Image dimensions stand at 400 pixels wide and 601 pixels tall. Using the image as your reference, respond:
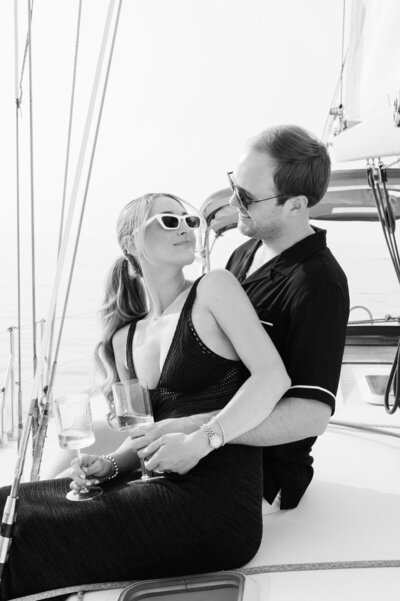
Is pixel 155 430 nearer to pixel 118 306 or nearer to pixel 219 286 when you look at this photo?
pixel 219 286

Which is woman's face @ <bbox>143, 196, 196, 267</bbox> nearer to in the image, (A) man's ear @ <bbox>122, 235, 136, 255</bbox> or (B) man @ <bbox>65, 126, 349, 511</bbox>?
(A) man's ear @ <bbox>122, 235, 136, 255</bbox>

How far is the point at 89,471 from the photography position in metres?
1.84

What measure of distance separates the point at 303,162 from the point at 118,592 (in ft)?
4.28

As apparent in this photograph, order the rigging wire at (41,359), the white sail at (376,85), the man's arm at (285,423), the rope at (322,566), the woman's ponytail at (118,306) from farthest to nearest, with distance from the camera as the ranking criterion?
the white sail at (376,85), the woman's ponytail at (118,306), the man's arm at (285,423), the rope at (322,566), the rigging wire at (41,359)

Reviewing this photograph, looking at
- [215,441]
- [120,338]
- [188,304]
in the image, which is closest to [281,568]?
[215,441]

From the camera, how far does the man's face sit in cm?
219

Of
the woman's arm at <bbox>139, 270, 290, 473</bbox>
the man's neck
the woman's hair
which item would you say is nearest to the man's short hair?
the man's neck

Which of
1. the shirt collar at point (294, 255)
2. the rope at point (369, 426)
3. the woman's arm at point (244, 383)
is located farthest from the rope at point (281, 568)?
the rope at point (369, 426)

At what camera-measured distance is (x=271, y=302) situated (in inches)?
83.3

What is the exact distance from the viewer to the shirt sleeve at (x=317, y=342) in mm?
1941

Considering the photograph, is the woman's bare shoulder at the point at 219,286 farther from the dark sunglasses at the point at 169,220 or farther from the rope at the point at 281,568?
the rope at the point at 281,568

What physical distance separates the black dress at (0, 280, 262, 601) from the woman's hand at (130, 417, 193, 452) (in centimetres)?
9

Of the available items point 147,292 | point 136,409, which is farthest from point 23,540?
point 147,292

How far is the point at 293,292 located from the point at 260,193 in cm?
36
